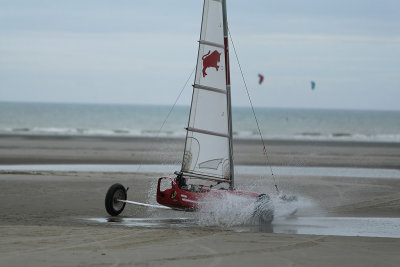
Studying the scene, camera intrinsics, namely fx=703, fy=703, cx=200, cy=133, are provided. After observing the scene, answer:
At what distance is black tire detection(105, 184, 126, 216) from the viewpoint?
13.7 m

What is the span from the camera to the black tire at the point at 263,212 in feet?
43.5

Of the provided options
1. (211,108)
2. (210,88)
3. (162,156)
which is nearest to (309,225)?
(211,108)

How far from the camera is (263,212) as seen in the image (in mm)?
13289

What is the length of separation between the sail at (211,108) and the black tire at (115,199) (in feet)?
4.57

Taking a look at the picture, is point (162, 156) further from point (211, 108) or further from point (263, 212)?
point (263, 212)

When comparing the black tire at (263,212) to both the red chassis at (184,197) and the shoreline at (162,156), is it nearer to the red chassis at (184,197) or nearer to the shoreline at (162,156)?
the red chassis at (184,197)

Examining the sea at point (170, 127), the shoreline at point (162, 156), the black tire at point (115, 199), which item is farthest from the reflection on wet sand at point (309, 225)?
the shoreline at point (162, 156)

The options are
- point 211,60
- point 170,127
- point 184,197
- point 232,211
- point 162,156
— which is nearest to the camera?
point 232,211

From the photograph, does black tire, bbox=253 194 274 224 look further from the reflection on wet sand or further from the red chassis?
the red chassis

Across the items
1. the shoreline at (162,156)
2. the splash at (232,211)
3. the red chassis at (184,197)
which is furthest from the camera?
the shoreline at (162,156)

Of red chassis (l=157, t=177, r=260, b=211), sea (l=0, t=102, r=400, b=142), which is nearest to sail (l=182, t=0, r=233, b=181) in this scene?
red chassis (l=157, t=177, r=260, b=211)

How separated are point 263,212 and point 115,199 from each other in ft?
9.73

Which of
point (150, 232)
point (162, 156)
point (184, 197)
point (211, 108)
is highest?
point (211, 108)

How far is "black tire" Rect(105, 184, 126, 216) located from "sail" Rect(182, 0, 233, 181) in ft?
4.57
